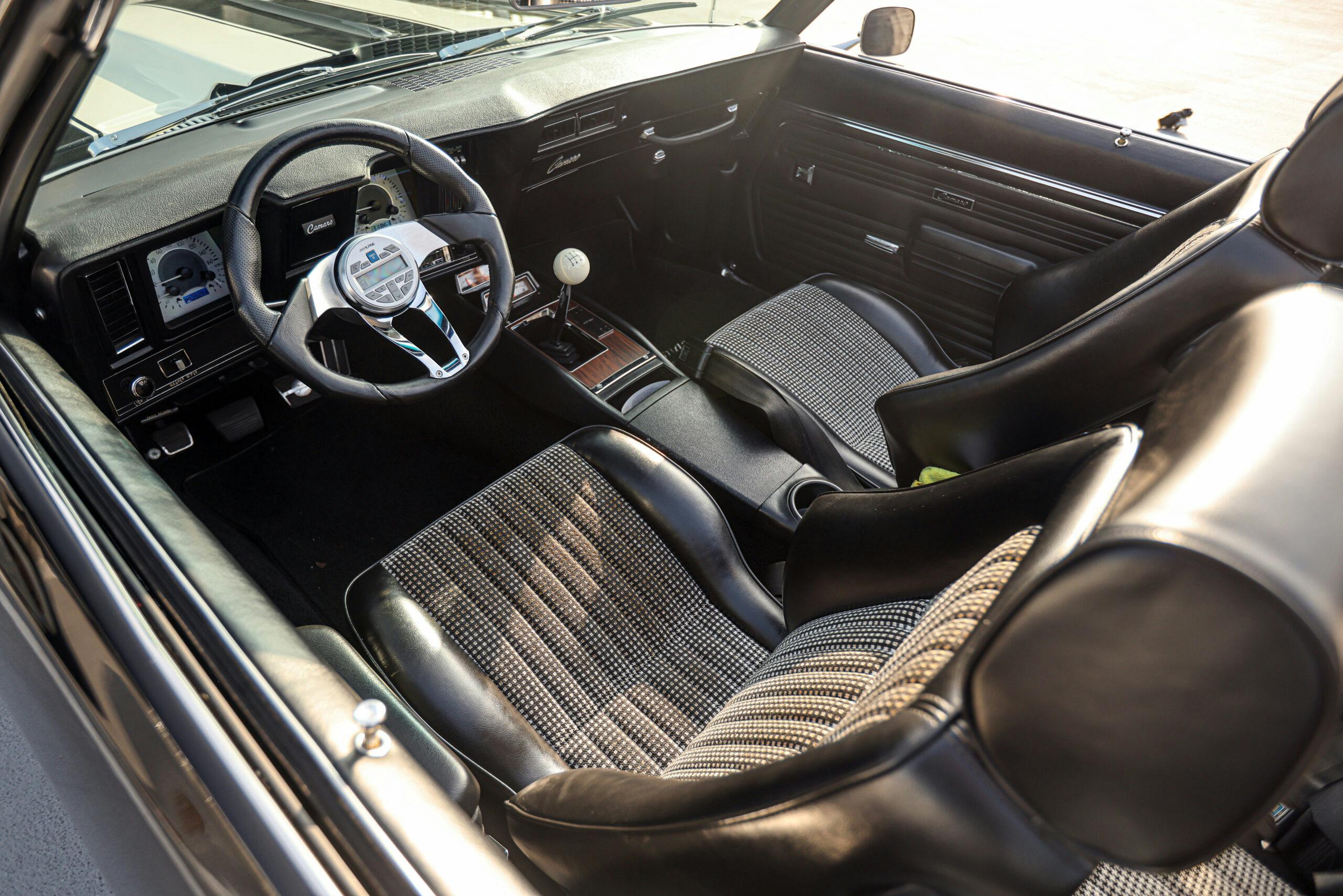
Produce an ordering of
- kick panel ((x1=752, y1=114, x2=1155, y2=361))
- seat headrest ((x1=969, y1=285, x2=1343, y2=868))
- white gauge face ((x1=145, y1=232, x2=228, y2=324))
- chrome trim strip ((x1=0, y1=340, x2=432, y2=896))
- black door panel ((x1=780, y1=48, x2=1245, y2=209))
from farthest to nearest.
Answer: kick panel ((x1=752, y1=114, x2=1155, y2=361))
black door panel ((x1=780, y1=48, x2=1245, y2=209))
white gauge face ((x1=145, y1=232, x2=228, y2=324))
chrome trim strip ((x1=0, y1=340, x2=432, y2=896))
seat headrest ((x1=969, y1=285, x2=1343, y2=868))

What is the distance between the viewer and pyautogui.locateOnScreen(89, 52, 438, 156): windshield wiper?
1.53 metres

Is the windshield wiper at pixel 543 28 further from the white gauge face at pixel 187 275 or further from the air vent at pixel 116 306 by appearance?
the air vent at pixel 116 306

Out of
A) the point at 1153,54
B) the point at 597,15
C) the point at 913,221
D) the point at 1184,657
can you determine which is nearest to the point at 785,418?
the point at 913,221

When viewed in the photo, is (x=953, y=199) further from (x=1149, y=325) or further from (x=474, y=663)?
(x=474, y=663)

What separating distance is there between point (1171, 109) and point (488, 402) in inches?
160

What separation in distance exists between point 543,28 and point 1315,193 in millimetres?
1679

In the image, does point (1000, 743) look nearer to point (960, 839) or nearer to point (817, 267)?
point (960, 839)

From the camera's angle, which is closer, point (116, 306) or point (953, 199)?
point (116, 306)

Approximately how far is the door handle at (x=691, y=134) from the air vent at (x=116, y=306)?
1.40 m

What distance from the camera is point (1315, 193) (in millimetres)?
1289

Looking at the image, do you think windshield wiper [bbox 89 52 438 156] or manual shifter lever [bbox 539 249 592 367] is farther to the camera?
manual shifter lever [bbox 539 249 592 367]

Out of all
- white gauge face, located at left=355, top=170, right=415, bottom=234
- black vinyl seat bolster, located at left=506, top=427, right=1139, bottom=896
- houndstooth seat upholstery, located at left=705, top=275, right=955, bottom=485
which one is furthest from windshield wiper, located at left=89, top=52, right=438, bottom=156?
black vinyl seat bolster, located at left=506, top=427, right=1139, bottom=896

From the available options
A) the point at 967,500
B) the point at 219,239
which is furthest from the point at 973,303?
the point at 219,239

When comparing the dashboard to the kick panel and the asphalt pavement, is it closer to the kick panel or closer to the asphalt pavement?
the kick panel
